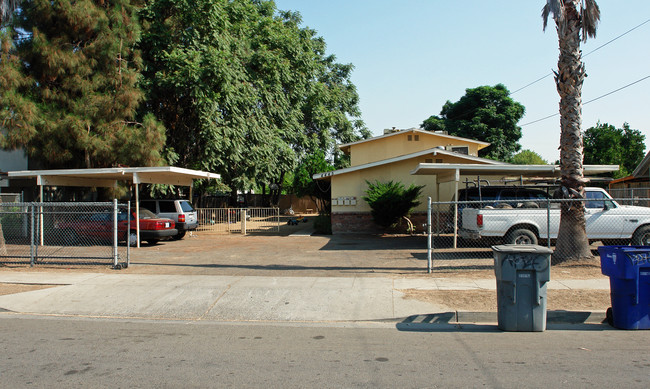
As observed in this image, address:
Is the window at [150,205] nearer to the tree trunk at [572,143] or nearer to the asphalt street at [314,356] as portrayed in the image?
the asphalt street at [314,356]

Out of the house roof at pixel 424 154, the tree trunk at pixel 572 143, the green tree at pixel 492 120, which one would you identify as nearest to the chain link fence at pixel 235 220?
the house roof at pixel 424 154

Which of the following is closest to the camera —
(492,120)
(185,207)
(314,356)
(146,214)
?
(314,356)

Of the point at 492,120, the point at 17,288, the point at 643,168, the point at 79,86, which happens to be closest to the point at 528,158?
the point at 492,120

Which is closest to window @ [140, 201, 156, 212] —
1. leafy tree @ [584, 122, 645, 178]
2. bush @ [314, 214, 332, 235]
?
bush @ [314, 214, 332, 235]

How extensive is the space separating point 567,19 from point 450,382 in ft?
32.8

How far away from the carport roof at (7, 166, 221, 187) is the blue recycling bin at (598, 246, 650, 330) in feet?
42.8

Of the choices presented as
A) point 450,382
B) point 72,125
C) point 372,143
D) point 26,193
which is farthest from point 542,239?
point 26,193

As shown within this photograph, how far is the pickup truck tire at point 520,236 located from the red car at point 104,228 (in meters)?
12.0

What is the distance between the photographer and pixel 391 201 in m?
19.4

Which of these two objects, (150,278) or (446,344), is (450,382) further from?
(150,278)

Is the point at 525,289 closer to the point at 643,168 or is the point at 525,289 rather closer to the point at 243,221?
the point at 243,221

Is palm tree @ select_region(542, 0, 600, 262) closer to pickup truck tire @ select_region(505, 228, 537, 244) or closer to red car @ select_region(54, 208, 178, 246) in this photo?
pickup truck tire @ select_region(505, 228, 537, 244)

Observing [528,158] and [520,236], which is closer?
[520,236]

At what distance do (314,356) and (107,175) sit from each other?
14631 mm
